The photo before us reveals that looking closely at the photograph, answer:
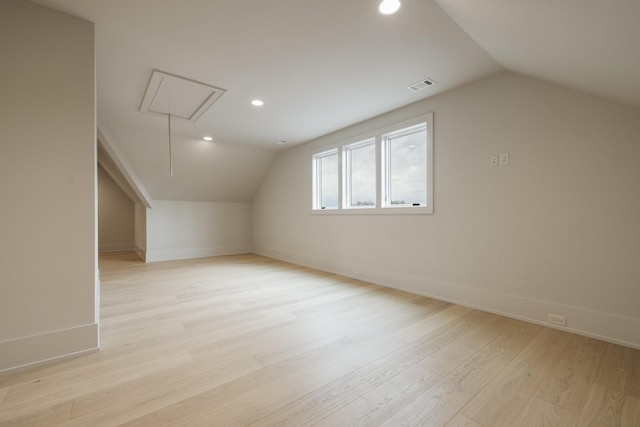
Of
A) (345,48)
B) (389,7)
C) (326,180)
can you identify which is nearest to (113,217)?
(326,180)

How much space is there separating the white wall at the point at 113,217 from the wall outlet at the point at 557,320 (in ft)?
29.8

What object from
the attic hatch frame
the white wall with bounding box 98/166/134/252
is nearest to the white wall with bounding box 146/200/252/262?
the white wall with bounding box 98/166/134/252

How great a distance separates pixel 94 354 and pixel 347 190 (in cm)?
366

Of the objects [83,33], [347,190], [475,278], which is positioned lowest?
[475,278]

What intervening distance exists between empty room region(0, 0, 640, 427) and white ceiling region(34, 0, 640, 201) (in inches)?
0.8

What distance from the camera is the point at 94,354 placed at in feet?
6.40

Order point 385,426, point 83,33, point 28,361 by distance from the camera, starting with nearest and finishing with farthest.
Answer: point 385,426, point 28,361, point 83,33

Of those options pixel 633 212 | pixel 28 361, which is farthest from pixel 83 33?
pixel 633 212

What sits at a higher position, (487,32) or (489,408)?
(487,32)

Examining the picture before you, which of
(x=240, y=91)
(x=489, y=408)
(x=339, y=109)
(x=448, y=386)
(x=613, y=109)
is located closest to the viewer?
(x=489, y=408)

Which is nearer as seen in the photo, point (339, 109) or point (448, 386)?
point (448, 386)

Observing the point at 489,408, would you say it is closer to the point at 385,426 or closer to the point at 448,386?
the point at 448,386

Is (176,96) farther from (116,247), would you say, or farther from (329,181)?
(116,247)

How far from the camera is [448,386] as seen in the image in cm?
159
